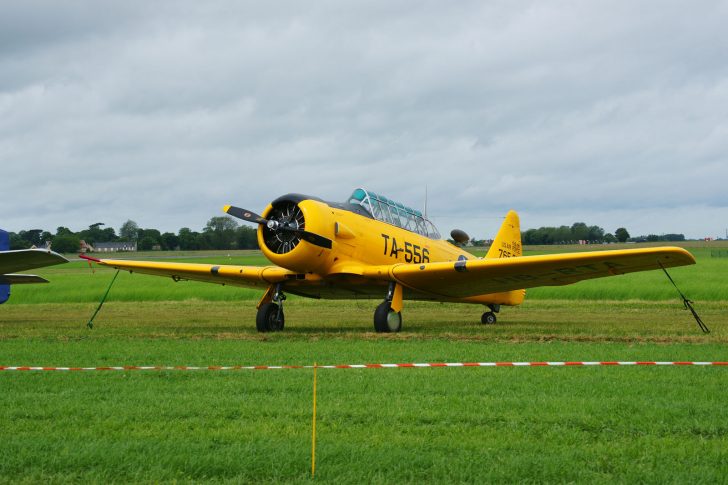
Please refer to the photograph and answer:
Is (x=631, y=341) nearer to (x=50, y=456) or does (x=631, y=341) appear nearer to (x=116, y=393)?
(x=116, y=393)

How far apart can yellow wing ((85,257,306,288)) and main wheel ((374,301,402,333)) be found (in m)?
2.00

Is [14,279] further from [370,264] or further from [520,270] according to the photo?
[520,270]

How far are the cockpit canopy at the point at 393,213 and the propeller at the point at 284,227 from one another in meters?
1.59

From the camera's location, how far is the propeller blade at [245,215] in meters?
14.6

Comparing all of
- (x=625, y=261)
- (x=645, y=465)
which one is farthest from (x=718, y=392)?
(x=625, y=261)

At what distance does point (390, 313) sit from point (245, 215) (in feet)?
10.8

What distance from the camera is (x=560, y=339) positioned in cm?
1249

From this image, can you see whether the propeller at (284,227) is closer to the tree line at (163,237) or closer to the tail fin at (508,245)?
the tail fin at (508,245)

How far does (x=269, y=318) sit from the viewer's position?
1541cm

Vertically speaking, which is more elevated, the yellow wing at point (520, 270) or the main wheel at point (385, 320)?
the yellow wing at point (520, 270)

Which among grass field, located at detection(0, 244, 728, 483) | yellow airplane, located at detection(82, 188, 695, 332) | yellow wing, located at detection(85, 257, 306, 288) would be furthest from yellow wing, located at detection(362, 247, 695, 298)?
yellow wing, located at detection(85, 257, 306, 288)

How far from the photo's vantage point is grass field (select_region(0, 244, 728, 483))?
4652mm

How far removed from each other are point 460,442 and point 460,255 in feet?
46.6

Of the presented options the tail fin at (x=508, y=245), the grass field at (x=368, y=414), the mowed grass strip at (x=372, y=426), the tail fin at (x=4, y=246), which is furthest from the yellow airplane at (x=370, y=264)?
the mowed grass strip at (x=372, y=426)
